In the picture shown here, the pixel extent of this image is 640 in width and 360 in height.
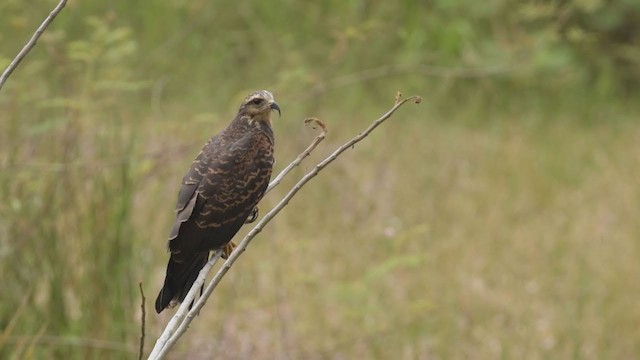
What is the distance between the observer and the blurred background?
14.2 ft

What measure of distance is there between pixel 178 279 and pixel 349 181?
4.86 meters

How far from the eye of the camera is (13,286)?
13.5 feet

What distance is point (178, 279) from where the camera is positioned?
2779mm

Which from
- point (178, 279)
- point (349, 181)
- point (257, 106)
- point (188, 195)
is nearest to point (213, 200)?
point (188, 195)

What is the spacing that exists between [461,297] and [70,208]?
252 cm

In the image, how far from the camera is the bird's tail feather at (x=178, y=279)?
8.84ft

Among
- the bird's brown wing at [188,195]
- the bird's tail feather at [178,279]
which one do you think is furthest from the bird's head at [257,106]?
the bird's tail feather at [178,279]

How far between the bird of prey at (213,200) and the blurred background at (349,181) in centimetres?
62

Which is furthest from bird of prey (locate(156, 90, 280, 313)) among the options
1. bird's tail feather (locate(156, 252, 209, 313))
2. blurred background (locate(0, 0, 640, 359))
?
blurred background (locate(0, 0, 640, 359))

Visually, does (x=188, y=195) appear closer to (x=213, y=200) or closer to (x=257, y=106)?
(x=213, y=200)

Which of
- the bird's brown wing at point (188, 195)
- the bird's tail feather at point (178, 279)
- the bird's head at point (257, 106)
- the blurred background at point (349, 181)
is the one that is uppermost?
the blurred background at point (349, 181)

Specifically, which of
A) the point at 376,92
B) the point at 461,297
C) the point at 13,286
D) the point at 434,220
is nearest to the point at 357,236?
the point at 434,220

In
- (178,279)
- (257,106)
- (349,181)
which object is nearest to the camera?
(178,279)

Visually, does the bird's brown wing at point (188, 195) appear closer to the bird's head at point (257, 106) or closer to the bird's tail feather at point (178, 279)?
the bird's tail feather at point (178, 279)
